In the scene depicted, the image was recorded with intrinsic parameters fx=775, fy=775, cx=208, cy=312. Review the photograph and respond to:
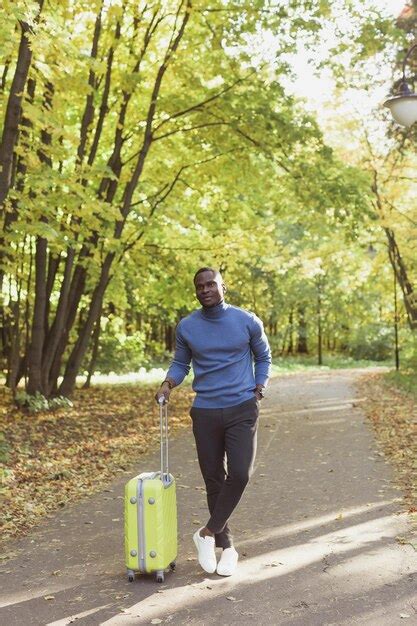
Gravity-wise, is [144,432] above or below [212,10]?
below

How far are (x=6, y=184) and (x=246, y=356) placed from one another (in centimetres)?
456

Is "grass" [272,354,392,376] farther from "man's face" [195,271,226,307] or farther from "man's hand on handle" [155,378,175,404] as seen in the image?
"man's face" [195,271,226,307]

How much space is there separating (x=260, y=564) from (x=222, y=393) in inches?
49.1

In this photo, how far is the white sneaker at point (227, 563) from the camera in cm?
504

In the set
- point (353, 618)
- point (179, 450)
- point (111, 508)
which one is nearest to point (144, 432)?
point (179, 450)

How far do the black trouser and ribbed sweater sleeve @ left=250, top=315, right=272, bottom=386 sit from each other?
6.3 inches

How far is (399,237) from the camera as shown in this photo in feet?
77.2

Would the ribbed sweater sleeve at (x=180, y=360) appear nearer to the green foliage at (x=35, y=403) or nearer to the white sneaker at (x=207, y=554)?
the white sneaker at (x=207, y=554)

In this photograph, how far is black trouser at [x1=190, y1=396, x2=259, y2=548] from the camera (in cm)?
505

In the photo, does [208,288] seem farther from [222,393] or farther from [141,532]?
[141,532]

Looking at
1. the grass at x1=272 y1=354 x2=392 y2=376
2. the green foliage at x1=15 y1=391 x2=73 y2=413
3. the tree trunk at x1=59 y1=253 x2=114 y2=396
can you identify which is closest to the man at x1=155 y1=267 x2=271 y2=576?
the green foliage at x1=15 y1=391 x2=73 y2=413

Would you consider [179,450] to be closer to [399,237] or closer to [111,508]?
[111,508]

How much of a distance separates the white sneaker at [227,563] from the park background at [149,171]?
223 centimetres

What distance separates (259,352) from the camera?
5195 millimetres
